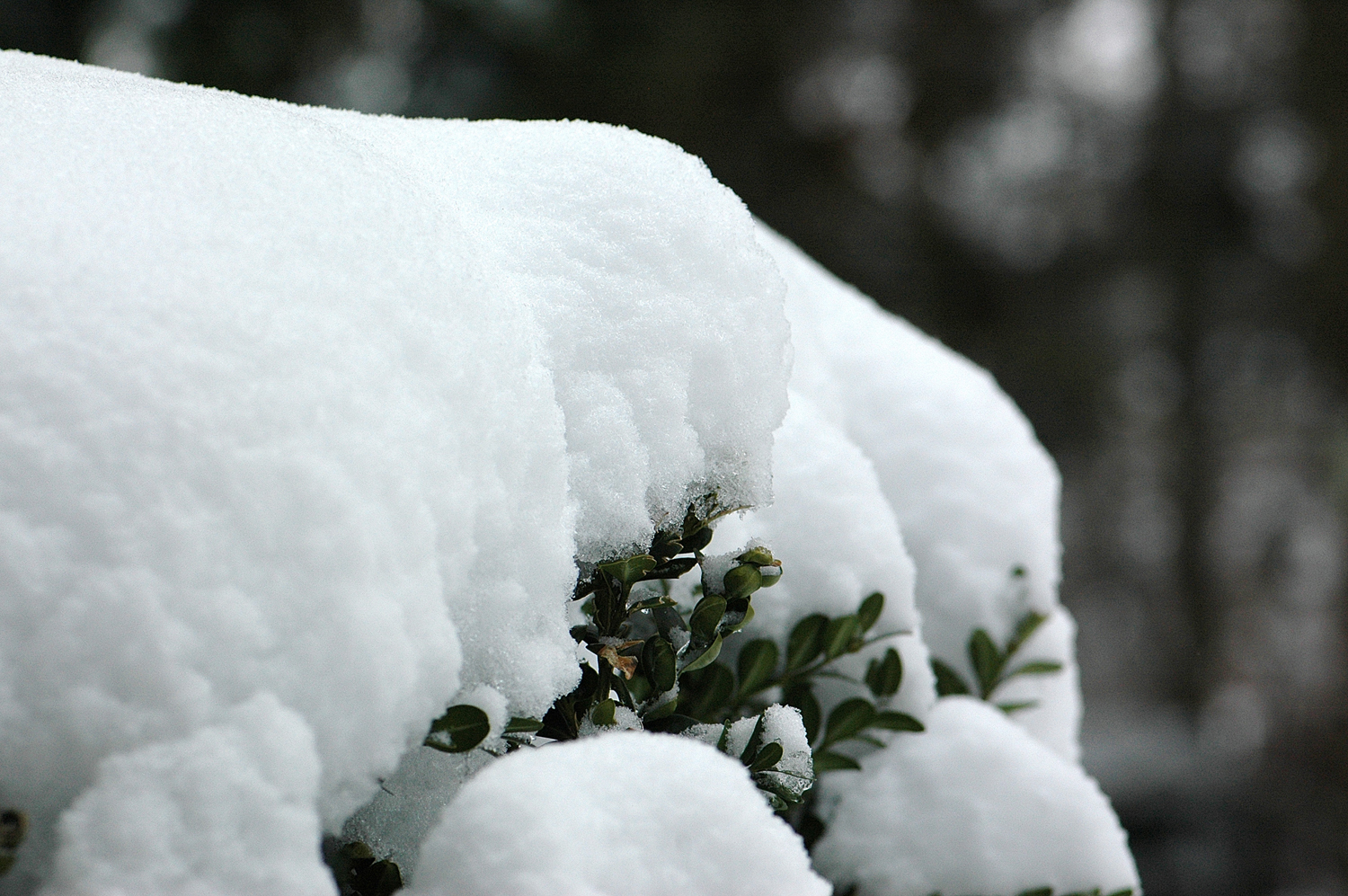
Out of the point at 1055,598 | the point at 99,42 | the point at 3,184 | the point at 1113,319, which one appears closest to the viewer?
the point at 3,184

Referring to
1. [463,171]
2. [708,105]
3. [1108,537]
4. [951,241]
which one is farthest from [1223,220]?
[463,171]

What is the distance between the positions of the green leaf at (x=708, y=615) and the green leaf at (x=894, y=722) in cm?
31

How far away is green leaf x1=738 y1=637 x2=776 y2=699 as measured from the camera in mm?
1058

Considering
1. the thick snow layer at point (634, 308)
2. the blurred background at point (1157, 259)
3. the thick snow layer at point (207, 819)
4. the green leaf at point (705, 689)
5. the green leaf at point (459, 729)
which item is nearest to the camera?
the thick snow layer at point (207, 819)

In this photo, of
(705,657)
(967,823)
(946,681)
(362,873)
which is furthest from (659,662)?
(946,681)

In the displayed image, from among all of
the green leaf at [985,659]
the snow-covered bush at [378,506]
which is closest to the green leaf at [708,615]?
the snow-covered bush at [378,506]

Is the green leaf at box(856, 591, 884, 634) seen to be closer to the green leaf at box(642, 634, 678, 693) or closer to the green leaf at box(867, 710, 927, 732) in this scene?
the green leaf at box(867, 710, 927, 732)

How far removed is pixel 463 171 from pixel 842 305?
69cm

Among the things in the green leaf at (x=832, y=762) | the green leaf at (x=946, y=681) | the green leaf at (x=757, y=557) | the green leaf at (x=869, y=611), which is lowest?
the green leaf at (x=832, y=762)

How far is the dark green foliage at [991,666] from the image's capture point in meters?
1.31

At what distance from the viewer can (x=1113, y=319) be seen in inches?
302

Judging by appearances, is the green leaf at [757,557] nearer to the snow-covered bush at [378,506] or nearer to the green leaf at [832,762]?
the snow-covered bush at [378,506]

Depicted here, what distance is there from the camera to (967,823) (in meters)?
1.14

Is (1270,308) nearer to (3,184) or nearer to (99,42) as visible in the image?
(99,42)
